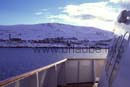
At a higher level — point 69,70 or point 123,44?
point 123,44

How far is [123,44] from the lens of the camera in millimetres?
3434

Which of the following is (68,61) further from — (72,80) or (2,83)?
(2,83)

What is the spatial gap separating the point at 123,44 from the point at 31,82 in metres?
1.73

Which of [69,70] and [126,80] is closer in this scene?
[126,80]

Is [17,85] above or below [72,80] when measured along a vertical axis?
above

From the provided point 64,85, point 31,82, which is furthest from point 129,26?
point 64,85

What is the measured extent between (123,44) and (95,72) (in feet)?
19.5

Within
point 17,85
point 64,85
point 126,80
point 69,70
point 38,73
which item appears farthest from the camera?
point 69,70

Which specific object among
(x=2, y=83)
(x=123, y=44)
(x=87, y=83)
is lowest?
(x=87, y=83)

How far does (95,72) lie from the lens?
933cm

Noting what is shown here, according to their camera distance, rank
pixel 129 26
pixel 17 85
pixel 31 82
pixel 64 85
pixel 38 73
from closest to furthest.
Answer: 1. pixel 129 26
2. pixel 17 85
3. pixel 31 82
4. pixel 38 73
5. pixel 64 85

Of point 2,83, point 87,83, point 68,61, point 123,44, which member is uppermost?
point 123,44

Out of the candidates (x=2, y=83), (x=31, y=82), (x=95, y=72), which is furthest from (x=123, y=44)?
(x=95, y=72)

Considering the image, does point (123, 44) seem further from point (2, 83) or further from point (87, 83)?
point (87, 83)
